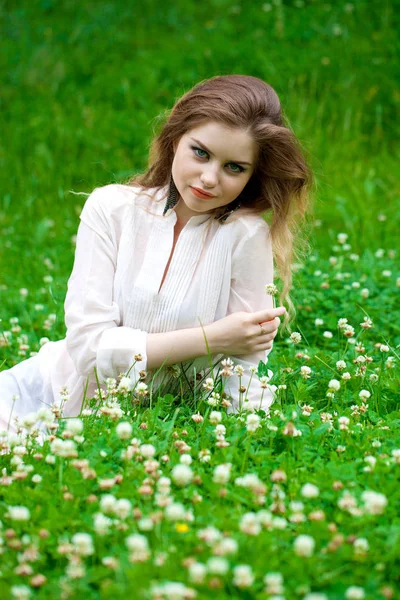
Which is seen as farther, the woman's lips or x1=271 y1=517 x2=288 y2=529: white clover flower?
the woman's lips

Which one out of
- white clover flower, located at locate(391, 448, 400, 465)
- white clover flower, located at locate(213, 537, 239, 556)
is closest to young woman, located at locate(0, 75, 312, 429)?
white clover flower, located at locate(391, 448, 400, 465)

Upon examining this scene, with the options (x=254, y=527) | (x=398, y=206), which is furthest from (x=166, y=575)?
(x=398, y=206)

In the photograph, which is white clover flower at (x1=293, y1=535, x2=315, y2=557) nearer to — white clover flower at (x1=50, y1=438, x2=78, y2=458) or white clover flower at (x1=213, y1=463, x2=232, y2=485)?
white clover flower at (x1=213, y1=463, x2=232, y2=485)

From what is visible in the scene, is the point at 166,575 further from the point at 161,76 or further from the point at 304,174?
the point at 161,76

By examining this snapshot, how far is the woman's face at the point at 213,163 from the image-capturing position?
3.44 meters

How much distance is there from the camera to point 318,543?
2309 millimetres

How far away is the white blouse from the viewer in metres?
3.64

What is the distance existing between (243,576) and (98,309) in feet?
5.91

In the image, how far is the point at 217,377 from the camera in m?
3.65

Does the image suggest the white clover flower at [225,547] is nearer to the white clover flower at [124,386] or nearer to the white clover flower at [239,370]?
the white clover flower at [124,386]

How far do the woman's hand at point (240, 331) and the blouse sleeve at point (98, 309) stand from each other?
0.31 m

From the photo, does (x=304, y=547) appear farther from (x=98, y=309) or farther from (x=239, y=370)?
(x=98, y=309)

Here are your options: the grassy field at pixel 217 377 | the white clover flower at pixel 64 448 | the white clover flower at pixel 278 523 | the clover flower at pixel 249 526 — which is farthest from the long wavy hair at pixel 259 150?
the clover flower at pixel 249 526

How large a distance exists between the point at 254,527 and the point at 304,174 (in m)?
1.96
